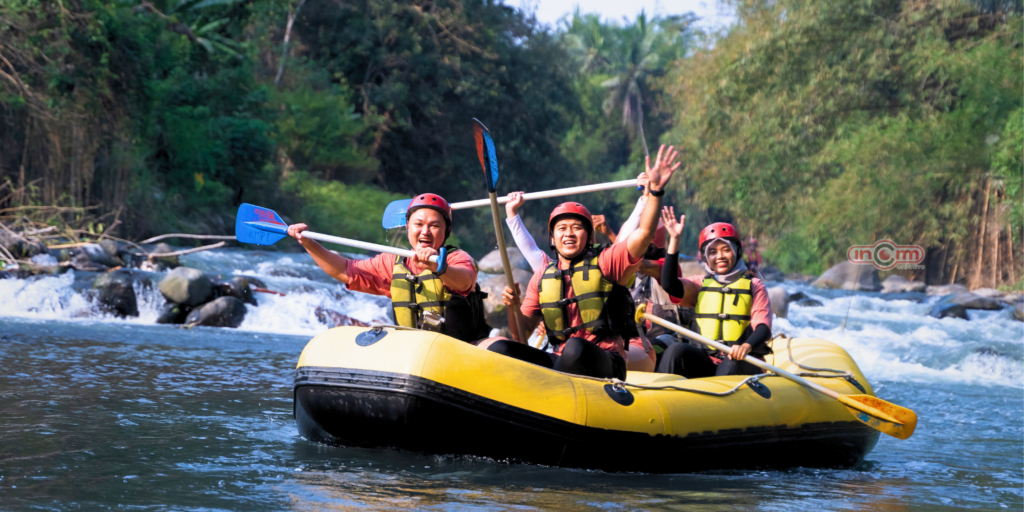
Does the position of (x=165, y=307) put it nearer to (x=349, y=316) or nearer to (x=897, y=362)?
(x=349, y=316)

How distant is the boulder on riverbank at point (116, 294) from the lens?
31.4 ft

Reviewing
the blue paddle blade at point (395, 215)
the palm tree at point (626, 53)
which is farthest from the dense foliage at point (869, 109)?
the palm tree at point (626, 53)

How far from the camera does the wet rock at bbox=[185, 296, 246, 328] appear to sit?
9531 millimetres

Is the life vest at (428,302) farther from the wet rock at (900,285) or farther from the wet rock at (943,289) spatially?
the wet rock at (900,285)

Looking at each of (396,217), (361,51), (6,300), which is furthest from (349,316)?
(361,51)

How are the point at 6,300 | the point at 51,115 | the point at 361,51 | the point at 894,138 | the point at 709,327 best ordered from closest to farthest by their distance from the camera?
the point at 709,327, the point at 6,300, the point at 51,115, the point at 894,138, the point at 361,51

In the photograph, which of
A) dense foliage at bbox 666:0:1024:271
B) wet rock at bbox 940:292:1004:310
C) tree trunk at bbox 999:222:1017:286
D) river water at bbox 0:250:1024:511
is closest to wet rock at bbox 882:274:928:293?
dense foliage at bbox 666:0:1024:271

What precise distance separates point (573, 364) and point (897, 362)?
6.94m

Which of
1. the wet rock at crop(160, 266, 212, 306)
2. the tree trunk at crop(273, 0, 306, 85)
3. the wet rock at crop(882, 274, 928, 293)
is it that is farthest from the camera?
the tree trunk at crop(273, 0, 306, 85)

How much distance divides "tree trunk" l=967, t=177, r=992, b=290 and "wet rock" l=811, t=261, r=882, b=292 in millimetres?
1587

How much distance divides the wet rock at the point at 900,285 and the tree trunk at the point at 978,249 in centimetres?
86

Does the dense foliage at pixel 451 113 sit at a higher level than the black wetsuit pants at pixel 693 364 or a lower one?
higher

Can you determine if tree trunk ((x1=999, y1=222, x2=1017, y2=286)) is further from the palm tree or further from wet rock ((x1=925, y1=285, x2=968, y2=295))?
the palm tree

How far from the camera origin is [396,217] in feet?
15.9
